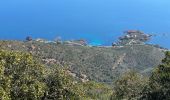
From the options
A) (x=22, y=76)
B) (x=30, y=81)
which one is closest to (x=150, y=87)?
(x=30, y=81)

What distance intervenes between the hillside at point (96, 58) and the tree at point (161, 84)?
5226 cm

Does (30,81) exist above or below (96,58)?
below

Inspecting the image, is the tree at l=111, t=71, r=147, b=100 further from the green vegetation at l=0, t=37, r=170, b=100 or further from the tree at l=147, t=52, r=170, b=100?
the tree at l=147, t=52, r=170, b=100

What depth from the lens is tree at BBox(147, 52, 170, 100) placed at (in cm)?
3728

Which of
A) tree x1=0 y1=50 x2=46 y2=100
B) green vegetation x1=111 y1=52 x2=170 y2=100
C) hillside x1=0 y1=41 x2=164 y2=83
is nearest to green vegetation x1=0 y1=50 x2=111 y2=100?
tree x1=0 y1=50 x2=46 y2=100

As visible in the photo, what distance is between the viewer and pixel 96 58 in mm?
110688

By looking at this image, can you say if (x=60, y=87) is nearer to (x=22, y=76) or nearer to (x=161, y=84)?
(x=22, y=76)

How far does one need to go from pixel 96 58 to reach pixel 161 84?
72.7 m

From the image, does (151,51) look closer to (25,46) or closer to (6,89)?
(25,46)

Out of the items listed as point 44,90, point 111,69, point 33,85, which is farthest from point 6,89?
point 111,69

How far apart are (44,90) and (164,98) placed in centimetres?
1734

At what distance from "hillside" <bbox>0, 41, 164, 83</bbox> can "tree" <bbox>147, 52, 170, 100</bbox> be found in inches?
2057

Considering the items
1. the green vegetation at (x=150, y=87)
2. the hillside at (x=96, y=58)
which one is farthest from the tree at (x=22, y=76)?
the hillside at (x=96, y=58)

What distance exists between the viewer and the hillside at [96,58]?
9762cm
